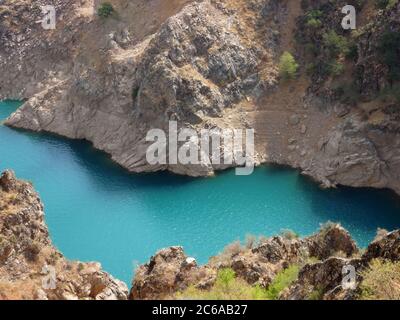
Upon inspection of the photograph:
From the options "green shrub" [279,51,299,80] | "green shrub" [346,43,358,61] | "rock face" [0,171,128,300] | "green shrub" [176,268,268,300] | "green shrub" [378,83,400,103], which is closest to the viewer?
"green shrub" [176,268,268,300]

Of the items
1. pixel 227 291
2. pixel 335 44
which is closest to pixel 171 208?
pixel 335 44

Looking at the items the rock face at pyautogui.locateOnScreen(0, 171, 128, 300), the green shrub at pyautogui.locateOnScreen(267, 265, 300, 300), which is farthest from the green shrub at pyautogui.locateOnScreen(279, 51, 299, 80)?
the green shrub at pyautogui.locateOnScreen(267, 265, 300, 300)

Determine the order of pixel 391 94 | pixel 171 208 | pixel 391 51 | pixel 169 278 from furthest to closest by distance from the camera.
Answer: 1. pixel 391 51
2. pixel 391 94
3. pixel 171 208
4. pixel 169 278

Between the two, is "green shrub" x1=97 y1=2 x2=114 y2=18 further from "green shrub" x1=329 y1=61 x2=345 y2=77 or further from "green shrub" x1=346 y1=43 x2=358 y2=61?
"green shrub" x1=346 y1=43 x2=358 y2=61

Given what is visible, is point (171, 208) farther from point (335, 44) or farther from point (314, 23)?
point (314, 23)

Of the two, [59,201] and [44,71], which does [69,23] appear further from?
[59,201]

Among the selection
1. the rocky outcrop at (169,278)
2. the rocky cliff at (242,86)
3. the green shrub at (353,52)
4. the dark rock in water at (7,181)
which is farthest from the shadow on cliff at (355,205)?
the dark rock in water at (7,181)

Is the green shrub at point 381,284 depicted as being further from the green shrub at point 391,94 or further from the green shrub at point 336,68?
the green shrub at point 336,68
